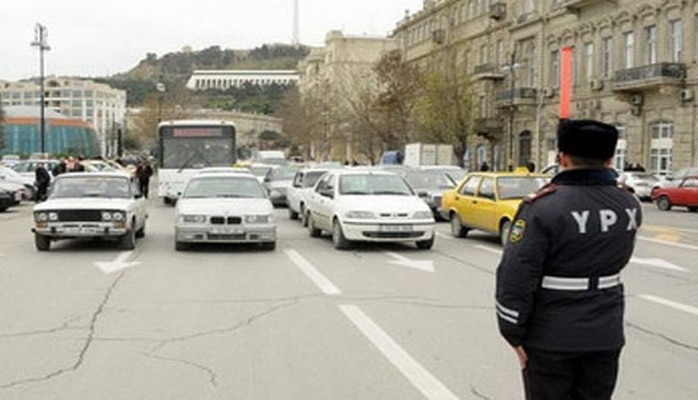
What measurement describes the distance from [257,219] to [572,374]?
12345 mm

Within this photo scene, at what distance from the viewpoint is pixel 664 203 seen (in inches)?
1334

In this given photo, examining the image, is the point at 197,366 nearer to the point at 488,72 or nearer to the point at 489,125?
the point at 489,125

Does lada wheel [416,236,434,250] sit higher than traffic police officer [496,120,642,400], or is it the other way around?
traffic police officer [496,120,642,400]

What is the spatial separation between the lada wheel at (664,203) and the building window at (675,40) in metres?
14.2

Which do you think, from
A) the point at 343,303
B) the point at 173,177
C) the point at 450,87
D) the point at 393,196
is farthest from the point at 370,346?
the point at 450,87

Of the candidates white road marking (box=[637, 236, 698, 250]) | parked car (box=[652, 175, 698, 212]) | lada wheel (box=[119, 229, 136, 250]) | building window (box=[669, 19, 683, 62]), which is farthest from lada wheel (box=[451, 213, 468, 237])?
building window (box=[669, 19, 683, 62])

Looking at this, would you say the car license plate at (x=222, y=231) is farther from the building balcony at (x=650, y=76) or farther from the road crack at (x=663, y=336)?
the building balcony at (x=650, y=76)

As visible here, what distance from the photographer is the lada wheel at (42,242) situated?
16.0 m

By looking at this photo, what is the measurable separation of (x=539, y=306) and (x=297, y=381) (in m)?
3.16

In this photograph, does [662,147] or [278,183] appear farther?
[662,147]

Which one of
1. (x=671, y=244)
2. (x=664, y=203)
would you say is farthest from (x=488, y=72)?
(x=671, y=244)

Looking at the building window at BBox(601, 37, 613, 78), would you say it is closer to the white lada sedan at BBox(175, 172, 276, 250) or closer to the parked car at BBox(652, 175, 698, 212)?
the parked car at BBox(652, 175, 698, 212)

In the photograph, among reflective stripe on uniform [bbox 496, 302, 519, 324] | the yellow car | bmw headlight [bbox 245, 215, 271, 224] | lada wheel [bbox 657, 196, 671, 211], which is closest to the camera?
reflective stripe on uniform [bbox 496, 302, 519, 324]

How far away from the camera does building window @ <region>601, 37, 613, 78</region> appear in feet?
170
